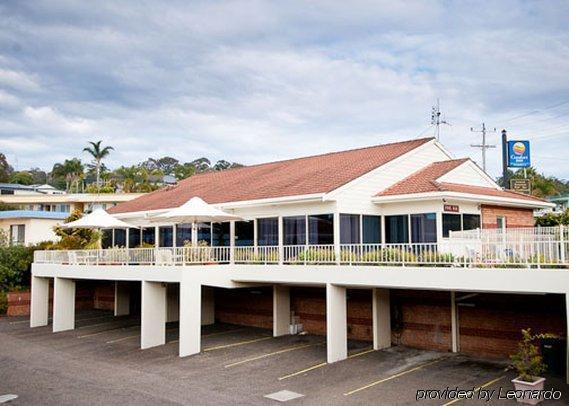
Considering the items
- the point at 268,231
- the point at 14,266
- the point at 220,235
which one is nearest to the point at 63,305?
the point at 14,266

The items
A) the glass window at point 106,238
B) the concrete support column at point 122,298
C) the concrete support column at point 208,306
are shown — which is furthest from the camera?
the glass window at point 106,238

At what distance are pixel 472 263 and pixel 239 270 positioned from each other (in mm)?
8596

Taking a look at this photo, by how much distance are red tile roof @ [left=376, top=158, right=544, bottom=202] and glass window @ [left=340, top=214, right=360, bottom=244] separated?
1.47 meters

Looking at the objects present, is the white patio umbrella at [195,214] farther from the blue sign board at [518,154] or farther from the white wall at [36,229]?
the white wall at [36,229]

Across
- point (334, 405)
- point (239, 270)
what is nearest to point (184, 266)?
point (239, 270)

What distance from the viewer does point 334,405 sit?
1348cm

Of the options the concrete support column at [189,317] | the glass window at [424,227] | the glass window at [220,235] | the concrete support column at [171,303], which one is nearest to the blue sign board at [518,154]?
the glass window at [424,227]

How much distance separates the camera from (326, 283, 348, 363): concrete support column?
1700cm

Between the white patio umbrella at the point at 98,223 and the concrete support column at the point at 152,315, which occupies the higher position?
the white patio umbrella at the point at 98,223

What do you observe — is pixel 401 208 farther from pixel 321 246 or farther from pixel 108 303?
pixel 108 303

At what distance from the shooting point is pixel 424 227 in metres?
19.3

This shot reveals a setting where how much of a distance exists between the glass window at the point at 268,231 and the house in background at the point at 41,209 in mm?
20927

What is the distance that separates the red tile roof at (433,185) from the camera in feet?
63.0

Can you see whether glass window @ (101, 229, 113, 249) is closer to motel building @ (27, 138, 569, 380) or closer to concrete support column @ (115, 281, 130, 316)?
concrete support column @ (115, 281, 130, 316)
